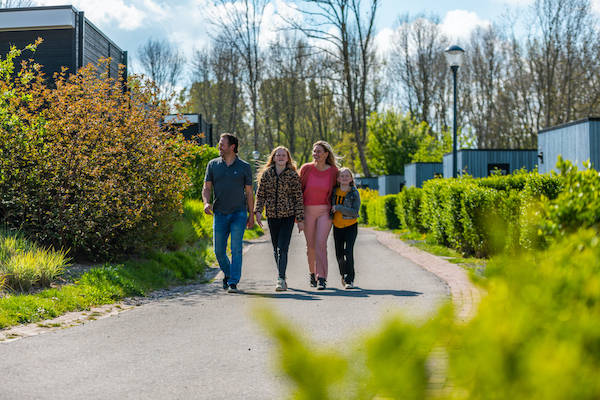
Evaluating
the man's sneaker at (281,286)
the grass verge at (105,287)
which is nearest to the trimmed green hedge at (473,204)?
the man's sneaker at (281,286)

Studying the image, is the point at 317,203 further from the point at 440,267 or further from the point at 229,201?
the point at 440,267

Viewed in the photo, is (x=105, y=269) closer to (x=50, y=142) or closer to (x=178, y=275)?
(x=178, y=275)

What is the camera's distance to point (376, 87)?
53812 mm

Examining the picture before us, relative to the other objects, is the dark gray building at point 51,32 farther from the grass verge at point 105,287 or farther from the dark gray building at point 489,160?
the dark gray building at point 489,160

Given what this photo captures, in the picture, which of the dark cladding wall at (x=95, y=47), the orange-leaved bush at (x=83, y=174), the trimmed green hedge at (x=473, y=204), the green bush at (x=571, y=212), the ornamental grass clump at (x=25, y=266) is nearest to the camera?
the green bush at (x=571, y=212)

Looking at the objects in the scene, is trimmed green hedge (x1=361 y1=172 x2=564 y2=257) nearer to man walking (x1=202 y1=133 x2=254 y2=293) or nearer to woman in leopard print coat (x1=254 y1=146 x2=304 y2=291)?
woman in leopard print coat (x1=254 y1=146 x2=304 y2=291)

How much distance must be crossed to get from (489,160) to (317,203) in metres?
A: 23.5

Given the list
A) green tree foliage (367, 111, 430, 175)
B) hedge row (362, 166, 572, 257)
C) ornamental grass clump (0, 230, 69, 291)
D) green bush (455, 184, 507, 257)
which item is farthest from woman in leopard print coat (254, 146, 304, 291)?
green tree foliage (367, 111, 430, 175)

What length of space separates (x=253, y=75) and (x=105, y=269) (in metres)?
35.2

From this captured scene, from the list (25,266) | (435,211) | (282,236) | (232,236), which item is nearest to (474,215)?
(435,211)

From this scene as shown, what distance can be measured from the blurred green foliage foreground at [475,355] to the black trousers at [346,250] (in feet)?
24.2

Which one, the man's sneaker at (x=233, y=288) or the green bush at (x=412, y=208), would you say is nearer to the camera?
the man's sneaker at (x=233, y=288)

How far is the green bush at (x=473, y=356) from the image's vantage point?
3.41ft

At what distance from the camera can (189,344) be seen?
545 centimetres
